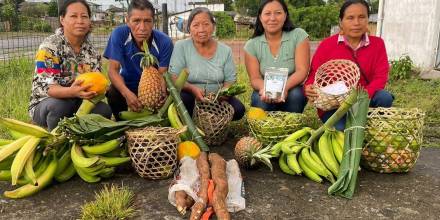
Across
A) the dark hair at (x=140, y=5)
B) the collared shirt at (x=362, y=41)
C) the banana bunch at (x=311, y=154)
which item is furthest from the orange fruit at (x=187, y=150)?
the collared shirt at (x=362, y=41)

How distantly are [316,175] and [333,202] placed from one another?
0.32 metres

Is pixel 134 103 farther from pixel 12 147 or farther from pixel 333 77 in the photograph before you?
pixel 333 77

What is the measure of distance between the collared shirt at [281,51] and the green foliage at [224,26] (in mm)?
24037

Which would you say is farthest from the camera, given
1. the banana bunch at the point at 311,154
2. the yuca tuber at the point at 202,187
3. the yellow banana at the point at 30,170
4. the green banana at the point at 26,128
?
the banana bunch at the point at 311,154

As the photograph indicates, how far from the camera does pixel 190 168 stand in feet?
10.0

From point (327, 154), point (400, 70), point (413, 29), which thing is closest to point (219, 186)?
point (327, 154)

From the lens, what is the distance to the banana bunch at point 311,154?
3.10 m

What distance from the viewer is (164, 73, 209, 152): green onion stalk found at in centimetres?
348

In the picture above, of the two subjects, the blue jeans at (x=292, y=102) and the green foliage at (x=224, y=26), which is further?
the green foliage at (x=224, y=26)

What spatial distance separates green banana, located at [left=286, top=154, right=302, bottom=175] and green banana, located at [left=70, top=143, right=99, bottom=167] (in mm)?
1440

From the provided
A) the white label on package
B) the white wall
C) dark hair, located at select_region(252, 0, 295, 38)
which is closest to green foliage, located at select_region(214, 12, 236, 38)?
the white wall

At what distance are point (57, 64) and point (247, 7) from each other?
46.8m

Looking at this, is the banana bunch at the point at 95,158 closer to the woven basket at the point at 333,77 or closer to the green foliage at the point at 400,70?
the woven basket at the point at 333,77

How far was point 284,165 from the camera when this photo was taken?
3.30 m
